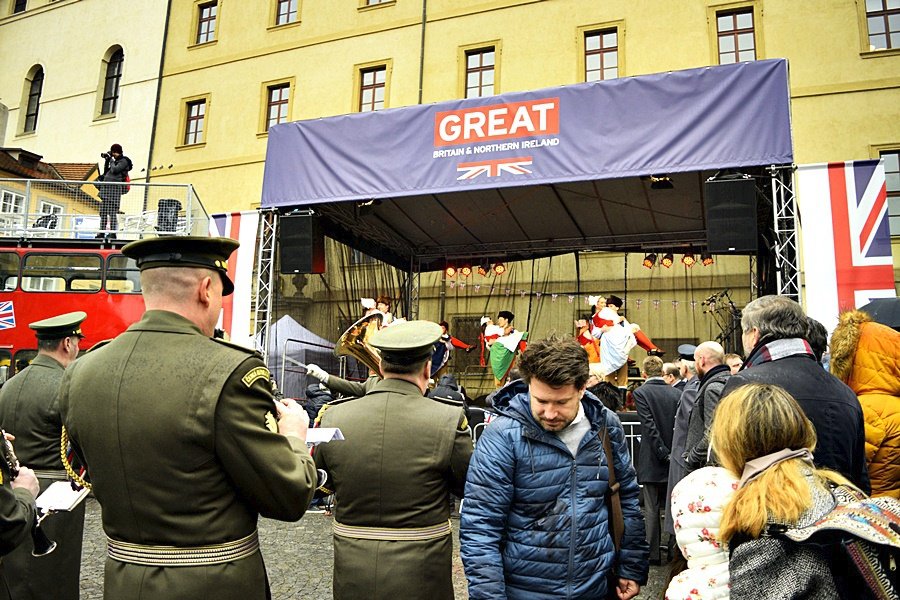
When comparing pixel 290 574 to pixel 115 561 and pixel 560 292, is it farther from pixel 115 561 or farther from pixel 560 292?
pixel 560 292

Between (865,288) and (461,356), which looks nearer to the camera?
(865,288)

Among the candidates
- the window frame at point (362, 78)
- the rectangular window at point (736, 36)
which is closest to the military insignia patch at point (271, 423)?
the rectangular window at point (736, 36)

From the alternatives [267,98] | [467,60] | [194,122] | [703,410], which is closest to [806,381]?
[703,410]

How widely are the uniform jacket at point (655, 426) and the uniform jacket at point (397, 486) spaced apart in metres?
3.70

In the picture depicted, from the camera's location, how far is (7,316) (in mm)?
13617

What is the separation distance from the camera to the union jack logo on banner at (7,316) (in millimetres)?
13516

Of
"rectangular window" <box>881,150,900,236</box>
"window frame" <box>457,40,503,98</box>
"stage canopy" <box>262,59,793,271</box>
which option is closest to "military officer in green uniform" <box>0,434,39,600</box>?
"stage canopy" <box>262,59,793,271</box>

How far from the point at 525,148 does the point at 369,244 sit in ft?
15.9

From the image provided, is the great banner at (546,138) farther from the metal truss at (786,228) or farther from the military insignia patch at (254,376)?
the military insignia patch at (254,376)

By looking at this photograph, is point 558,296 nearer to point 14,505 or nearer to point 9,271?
point 9,271

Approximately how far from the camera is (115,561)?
7.14ft

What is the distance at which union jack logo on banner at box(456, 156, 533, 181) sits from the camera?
9.53m

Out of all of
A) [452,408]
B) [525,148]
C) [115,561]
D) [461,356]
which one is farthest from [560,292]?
[115,561]

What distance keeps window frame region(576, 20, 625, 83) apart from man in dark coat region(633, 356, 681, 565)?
45.8 feet
